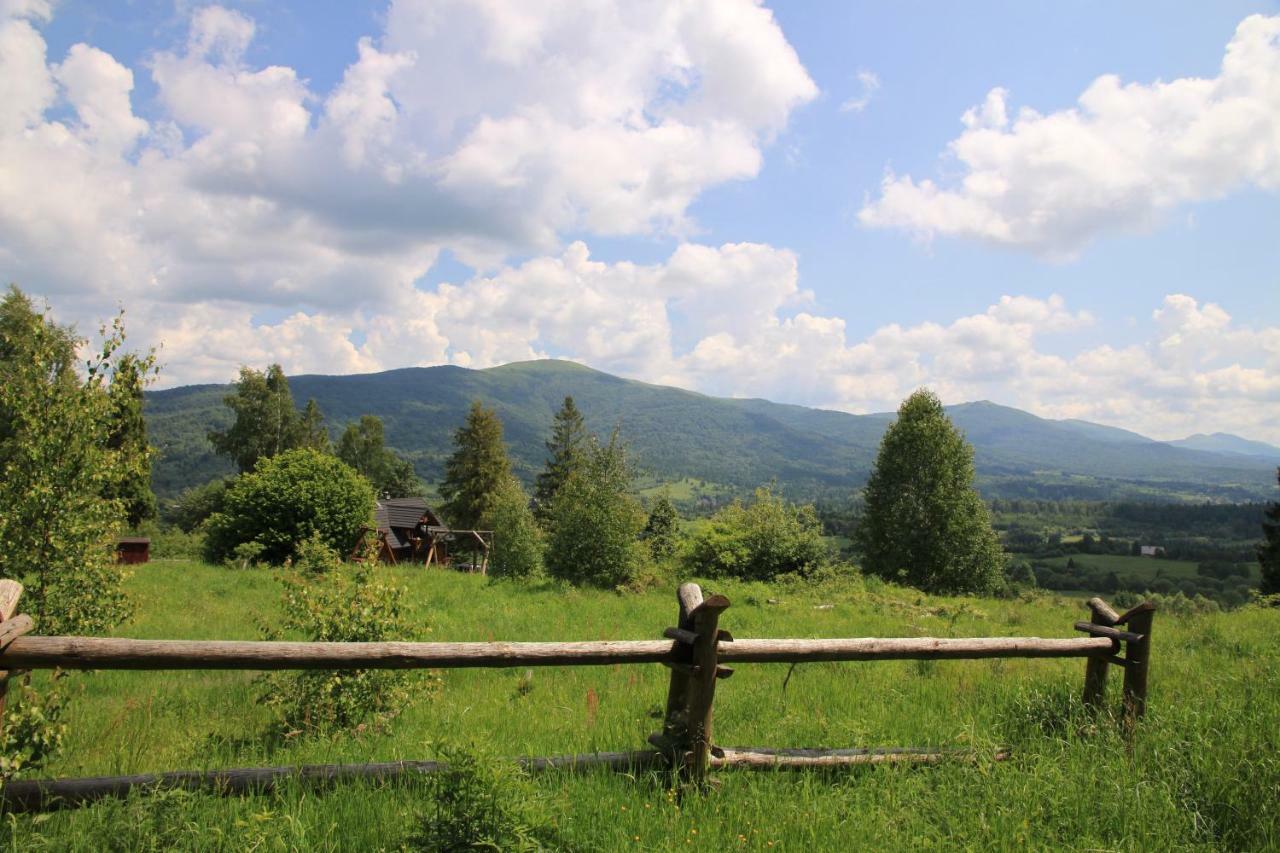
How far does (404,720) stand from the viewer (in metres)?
A: 6.26

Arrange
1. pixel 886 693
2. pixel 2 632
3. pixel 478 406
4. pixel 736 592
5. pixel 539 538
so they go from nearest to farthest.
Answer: pixel 2 632
pixel 886 693
pixel 736 592
pixel 539 538
pixel 478 406

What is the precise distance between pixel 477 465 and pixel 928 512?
32.8 metres

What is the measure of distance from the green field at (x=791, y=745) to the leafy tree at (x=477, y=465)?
4218 cm

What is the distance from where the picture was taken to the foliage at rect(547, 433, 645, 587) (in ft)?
60.1

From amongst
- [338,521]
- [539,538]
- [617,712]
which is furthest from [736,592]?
[338,521]

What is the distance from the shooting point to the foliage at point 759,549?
20.5m

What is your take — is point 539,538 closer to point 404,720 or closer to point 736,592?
point 736,592

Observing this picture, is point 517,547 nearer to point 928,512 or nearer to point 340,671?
point 340,671

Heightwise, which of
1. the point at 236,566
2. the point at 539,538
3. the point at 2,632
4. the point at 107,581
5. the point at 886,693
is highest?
the point at 2,632

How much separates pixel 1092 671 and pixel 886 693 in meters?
1.90

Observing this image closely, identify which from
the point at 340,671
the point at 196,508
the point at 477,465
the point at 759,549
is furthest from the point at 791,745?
the point at 196,508

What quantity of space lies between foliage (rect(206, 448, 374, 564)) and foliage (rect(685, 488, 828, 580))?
45.2ft

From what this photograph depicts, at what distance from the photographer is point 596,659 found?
4445 millimetres

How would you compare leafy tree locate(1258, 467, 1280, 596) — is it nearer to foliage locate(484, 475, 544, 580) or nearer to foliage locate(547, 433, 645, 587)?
foliage locate(547, 433, 645, 587)
